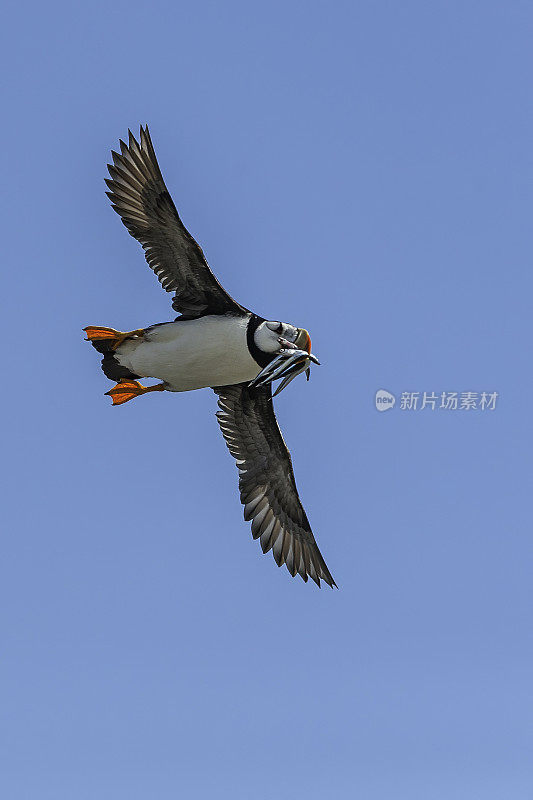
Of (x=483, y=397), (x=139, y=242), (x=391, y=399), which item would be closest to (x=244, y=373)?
(x=139, y=242)

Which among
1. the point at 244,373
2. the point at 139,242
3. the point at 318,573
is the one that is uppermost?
the point at 139,242

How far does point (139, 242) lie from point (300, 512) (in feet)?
16.6

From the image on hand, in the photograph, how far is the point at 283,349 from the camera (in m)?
18.8

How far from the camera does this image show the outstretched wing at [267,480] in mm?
21328

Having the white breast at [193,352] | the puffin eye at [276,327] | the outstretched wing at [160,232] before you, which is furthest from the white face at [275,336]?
the outstretched wing at [160,232]

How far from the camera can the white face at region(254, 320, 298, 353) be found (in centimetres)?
1889

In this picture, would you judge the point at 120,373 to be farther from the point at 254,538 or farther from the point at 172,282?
the point at 254,538

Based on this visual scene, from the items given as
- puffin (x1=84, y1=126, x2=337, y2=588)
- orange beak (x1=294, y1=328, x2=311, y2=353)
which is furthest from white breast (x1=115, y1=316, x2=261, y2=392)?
orange beak (x1=294, y1=328, x2=311, y2=353)

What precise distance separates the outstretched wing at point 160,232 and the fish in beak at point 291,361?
132 cm

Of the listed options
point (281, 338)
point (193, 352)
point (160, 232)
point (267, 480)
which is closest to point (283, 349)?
point (281, 338)

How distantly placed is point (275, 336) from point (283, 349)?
9.8 inches

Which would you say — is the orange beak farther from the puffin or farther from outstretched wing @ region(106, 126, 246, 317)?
outstretched wing @ region(106, 126, 246, 317)

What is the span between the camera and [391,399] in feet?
74.6

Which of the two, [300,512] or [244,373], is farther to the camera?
[300,512]
